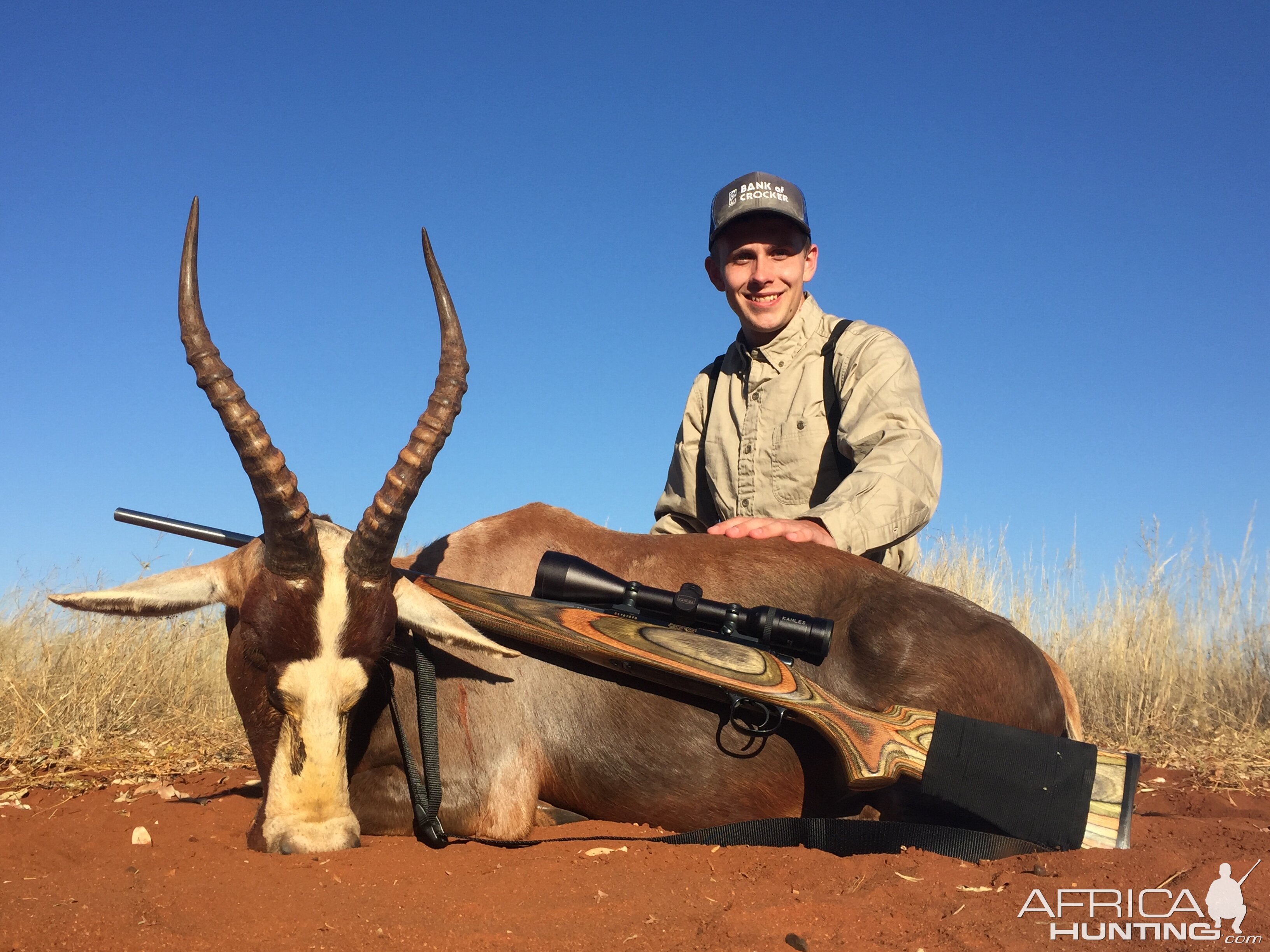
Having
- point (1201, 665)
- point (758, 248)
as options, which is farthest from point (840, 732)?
point (1201, 665)

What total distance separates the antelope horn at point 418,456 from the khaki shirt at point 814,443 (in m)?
2.11

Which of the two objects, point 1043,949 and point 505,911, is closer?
point 1043,949

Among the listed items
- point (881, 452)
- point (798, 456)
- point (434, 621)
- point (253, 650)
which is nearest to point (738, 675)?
point (434, 621)

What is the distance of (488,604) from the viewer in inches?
167

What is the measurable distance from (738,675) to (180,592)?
2.37 meters

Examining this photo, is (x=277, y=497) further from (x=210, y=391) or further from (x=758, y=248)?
(x=758, y=248)

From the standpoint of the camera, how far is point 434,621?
4059 mm

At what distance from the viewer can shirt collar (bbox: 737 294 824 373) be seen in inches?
248

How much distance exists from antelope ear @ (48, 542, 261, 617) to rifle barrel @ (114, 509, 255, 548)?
0.20 metres

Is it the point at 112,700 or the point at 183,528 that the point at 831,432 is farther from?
the point at 112,700

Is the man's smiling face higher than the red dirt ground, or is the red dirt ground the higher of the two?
the man's smiling face

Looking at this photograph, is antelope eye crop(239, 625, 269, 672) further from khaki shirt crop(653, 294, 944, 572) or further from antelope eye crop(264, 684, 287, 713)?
khaki shirt crop(653, 294, 944, 572)

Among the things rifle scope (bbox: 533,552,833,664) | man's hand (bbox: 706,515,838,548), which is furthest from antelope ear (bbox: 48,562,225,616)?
man's hand (bbox: 706,515,838,548)

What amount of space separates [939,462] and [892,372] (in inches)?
24.7
